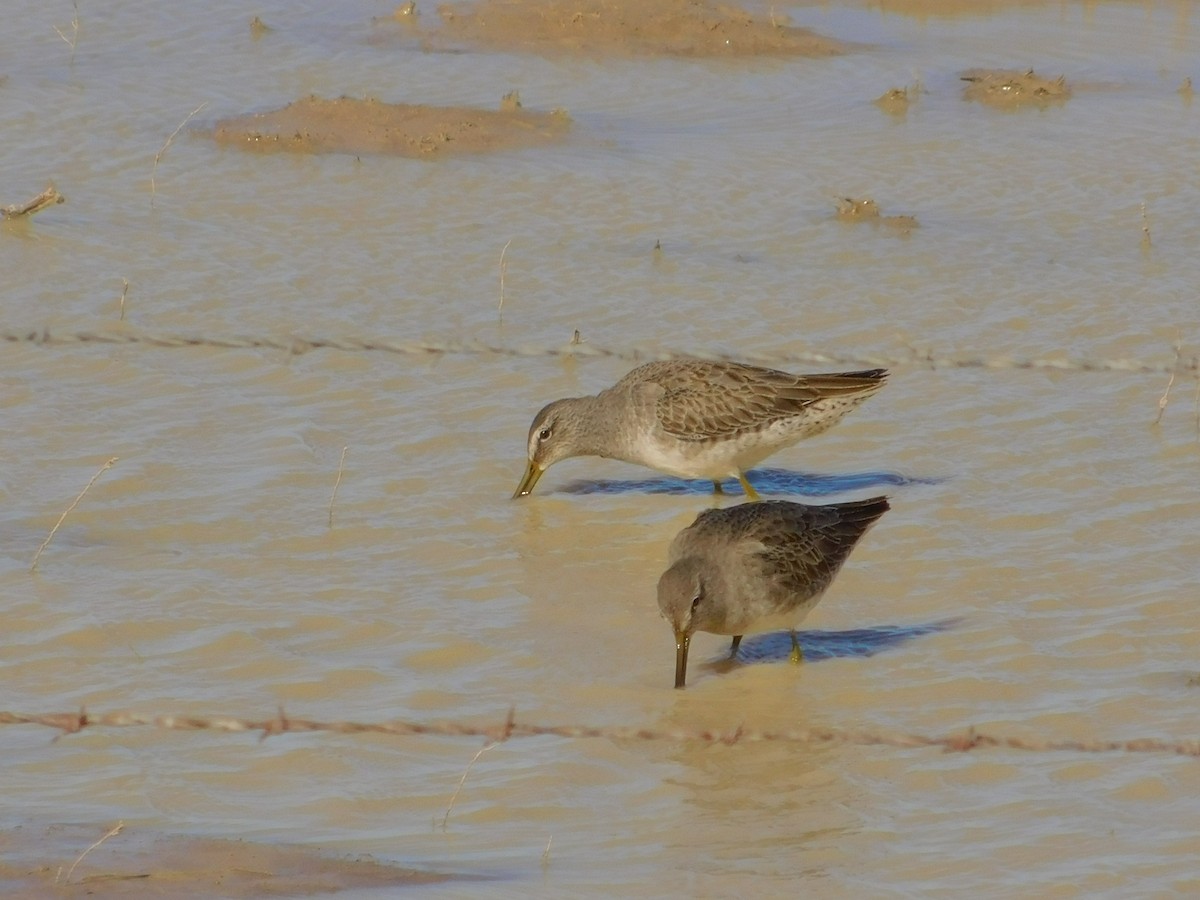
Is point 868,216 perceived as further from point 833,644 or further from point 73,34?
point 73,34

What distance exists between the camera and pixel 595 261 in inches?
473

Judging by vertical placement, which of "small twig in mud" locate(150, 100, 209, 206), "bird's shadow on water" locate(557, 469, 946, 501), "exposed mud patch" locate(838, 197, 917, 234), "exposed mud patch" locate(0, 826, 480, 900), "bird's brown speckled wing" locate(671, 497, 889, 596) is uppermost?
"bird's brown speckled wing" locate(671, 497, 889, 596)

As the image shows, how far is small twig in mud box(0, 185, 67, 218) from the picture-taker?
12047 millimetres

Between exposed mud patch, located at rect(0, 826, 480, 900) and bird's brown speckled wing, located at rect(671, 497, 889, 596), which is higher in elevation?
bird's brown speckled wing, located at rect(671, 497, 889, 596)

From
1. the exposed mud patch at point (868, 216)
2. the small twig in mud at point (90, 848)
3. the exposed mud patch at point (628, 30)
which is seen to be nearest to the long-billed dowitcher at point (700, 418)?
the small twig in mud at point (90, 848)

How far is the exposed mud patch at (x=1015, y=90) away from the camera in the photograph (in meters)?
15.9

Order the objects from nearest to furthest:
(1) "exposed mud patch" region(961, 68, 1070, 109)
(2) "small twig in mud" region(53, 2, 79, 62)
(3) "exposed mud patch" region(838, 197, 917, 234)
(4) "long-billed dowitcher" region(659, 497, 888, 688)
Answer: (4) "long-billed dowitcher" region(659, 497, 888, 688)
(3) "exposed mud patch" region(838, 197, 917, 234)
(1) "exposed mud patch" region(961, 68, 1070, 109)
(2) "small twig in mud" region(53, 2, 79, 62)

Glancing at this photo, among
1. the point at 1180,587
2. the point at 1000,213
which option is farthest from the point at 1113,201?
the point at 1180,587

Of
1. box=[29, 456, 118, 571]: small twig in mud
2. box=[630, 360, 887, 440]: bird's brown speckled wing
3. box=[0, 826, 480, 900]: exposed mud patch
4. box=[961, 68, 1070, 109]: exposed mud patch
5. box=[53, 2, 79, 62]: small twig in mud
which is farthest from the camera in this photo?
box=[53, 2, 79, 62]: small twig in mud

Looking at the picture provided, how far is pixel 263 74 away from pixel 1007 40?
6732 millimetres

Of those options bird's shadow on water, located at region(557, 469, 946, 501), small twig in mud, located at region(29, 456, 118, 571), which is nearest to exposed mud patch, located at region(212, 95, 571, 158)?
bird's shadow on water, located at region(557, 469, 946, 501)

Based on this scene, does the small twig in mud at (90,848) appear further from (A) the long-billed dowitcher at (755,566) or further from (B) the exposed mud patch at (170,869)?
(A) the long-billed dowitcher at (755,566)

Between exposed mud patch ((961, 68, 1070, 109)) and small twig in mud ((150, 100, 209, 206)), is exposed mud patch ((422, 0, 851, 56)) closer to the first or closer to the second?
exposed mud patch ((961, 68, 1070, 109))

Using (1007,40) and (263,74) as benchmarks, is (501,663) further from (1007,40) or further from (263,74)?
(1007,40)
